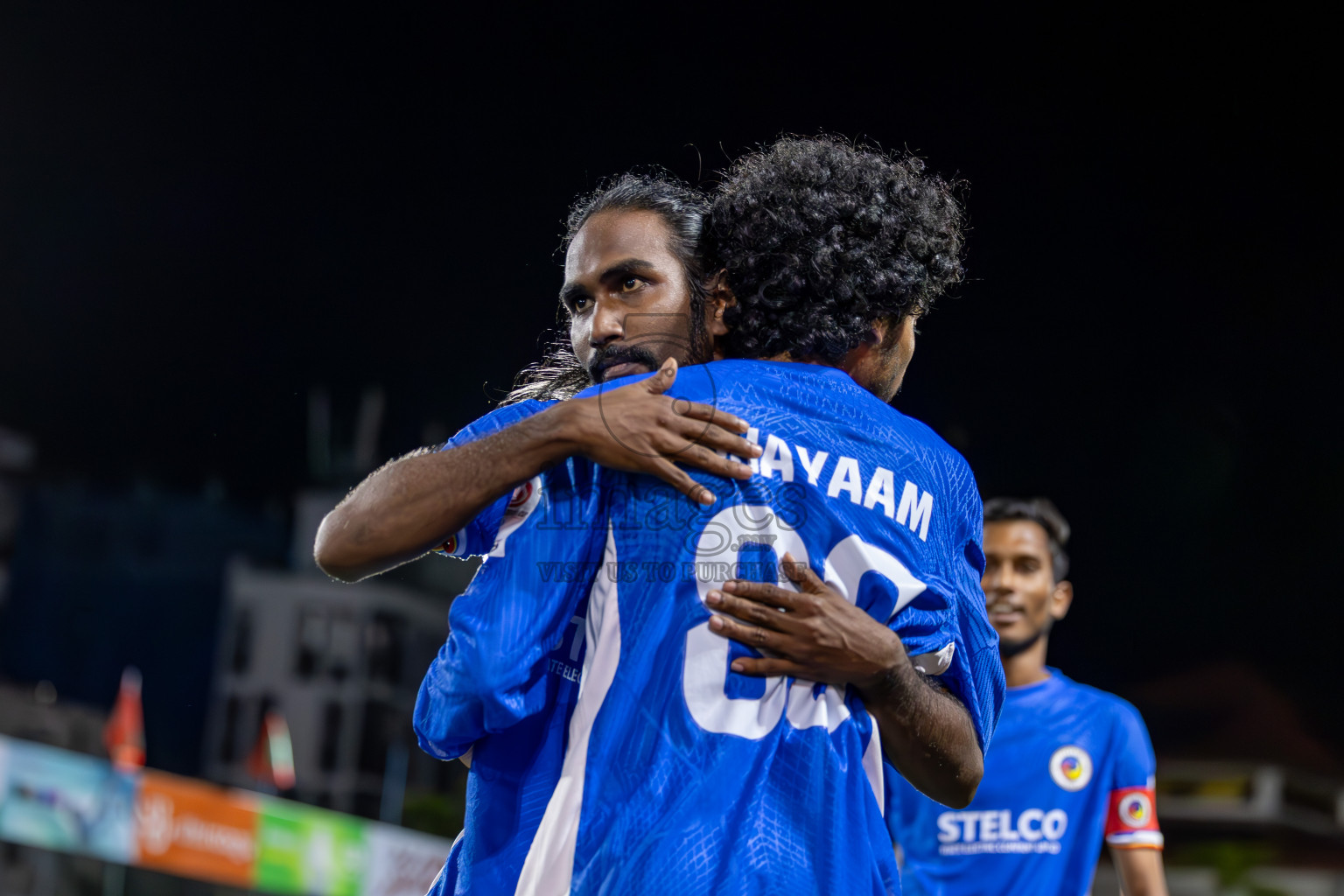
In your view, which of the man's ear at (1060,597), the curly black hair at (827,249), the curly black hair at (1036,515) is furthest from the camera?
the man's ear at (1060,597)

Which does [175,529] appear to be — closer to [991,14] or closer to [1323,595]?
[991,14]

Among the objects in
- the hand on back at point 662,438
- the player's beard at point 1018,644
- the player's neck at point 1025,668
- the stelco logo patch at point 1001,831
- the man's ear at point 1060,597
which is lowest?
the stelco logo patch at point 1001,831

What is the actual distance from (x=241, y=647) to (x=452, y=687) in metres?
9.40

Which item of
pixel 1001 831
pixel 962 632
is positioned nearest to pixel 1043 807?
pixel 1001 831

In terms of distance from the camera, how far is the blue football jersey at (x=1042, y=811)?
9.53 feet

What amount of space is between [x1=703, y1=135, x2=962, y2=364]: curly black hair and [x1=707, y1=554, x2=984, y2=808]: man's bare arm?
1.04 feet

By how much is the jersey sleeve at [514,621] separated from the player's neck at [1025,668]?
242cm

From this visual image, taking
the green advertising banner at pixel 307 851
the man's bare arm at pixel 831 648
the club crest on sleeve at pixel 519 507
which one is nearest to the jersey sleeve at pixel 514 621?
the club crest on sleeve at pixel 519 507

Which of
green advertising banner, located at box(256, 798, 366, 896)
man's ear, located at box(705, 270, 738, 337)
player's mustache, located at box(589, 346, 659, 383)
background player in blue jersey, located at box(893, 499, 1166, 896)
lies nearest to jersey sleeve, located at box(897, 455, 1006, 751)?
man's ear, located at box(705, 270, 738, 337)

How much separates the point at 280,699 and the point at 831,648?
9.76 meters

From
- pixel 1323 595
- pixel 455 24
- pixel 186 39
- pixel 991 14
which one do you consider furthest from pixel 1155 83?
pixel 186 39

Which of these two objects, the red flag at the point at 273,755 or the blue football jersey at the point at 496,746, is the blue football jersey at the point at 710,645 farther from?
the red flag at the point at 273,755

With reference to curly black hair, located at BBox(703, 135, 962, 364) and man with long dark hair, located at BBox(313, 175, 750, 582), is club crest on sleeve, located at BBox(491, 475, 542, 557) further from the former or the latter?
curly black hair, located at BBox(703, 135, 962, 364)

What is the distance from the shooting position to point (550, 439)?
1085 mm
